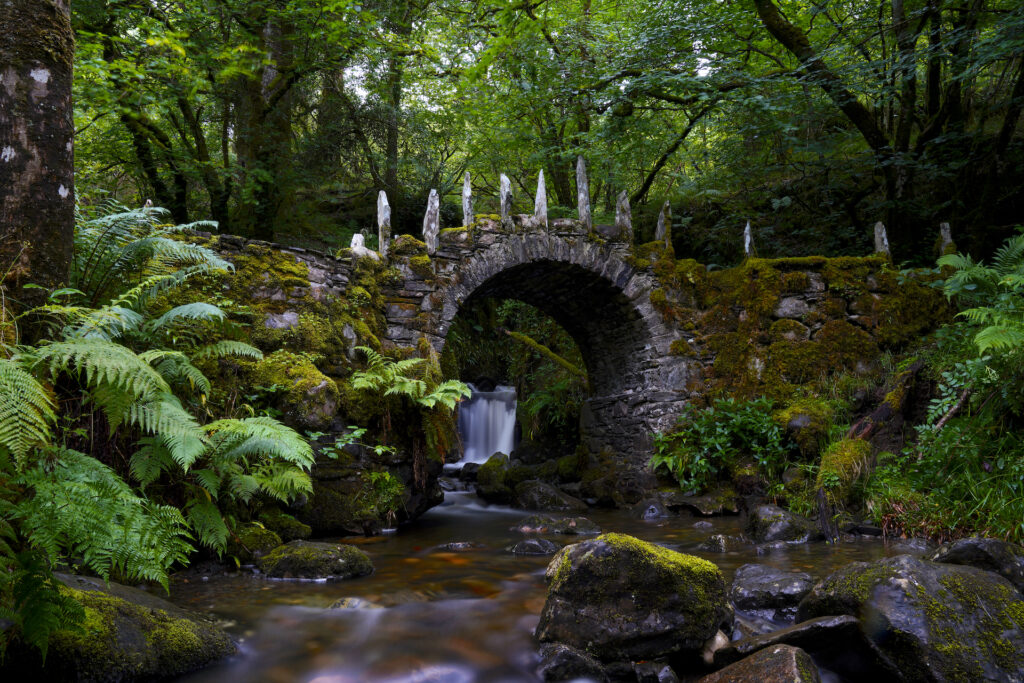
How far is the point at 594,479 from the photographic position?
912 cm

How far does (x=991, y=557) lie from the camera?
122 inches

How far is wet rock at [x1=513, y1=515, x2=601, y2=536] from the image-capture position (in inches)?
238

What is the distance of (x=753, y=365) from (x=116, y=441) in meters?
7.60

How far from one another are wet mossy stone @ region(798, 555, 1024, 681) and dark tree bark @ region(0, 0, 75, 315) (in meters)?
4.51

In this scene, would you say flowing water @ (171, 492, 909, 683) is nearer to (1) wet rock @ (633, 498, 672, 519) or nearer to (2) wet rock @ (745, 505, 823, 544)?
(2) wet rock @ (745, 505, 823, 544)

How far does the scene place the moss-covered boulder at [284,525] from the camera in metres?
4.75

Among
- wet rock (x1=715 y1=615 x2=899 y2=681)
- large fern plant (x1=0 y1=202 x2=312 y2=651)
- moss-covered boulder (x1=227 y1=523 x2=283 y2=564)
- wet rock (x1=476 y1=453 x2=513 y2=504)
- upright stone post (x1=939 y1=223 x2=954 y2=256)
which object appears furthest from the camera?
wet rock (x1=476 y1=453 x2=513 y2=504)

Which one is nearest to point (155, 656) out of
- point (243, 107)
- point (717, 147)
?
point (243, 107)

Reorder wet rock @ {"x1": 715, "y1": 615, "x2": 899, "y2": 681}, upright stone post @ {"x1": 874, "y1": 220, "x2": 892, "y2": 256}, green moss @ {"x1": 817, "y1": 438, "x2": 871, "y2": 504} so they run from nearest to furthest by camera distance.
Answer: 1. wet rock @ {"x1": 715, "y1": 615, "x2": 899, "y2": 681}
2. green moss @ {"x1": 817, "y1": 438, "x2": 871, "y2": 504}
3. upright stone post @ {"x1": 874, "y1": 220, "x2": 892, "y2": 256}

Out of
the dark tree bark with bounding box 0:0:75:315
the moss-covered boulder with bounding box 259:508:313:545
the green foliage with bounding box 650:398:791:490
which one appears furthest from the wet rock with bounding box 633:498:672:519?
the dark tree bark with bounding box 0:0:75:315

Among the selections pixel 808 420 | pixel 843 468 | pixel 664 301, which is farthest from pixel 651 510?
pixel 664 301

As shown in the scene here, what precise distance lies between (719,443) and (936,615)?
533 centimetres

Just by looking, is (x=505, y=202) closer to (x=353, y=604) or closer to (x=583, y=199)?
(x=583, y=199)

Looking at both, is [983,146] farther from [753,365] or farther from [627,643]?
[627,643]
